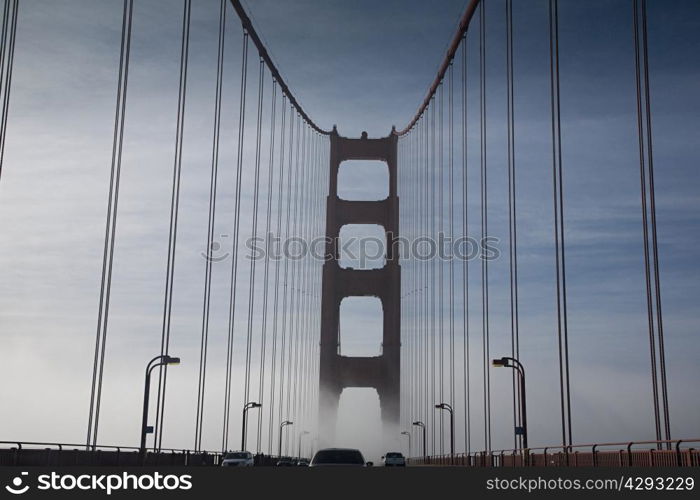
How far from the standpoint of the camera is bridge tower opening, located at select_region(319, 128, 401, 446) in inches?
2130

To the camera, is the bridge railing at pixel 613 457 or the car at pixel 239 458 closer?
the bridge railing at pixel 613 457

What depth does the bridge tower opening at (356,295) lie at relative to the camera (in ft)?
177

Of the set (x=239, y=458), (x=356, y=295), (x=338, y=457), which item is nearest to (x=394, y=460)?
(x=239, y=458)

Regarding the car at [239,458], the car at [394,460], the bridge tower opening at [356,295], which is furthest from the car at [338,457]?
the bridge tower opening at [356,295]

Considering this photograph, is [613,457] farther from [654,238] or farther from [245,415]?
[245,415]

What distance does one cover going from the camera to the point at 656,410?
52.9 ft

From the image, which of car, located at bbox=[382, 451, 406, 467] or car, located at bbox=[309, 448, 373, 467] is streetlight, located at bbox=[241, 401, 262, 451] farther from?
car, located at bbox=[309, 448, 373, 467]

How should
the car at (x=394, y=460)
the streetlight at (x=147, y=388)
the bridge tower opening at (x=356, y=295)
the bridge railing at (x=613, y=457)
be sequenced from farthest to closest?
the bridge tower opening at (x=356, y=295)
the car at (x=394, y=460)
the streetlight at (x=147, y=388)
the bridge railing at (x=613, y=457)

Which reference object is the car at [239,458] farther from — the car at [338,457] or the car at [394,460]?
the car at [338,457]

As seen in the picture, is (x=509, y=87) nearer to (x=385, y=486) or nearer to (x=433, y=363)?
(x=385, y=486)

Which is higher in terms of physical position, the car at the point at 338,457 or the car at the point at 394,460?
the car at the point at 338,457

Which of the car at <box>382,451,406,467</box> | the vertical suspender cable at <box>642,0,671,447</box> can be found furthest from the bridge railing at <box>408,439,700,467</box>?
the car at <box>382,451,406,467</box>

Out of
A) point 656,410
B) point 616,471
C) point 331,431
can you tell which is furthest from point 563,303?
point 331,431

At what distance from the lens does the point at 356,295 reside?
55.9 metres
